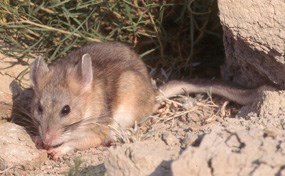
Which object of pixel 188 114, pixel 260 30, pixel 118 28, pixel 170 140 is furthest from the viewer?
pixel 118 28

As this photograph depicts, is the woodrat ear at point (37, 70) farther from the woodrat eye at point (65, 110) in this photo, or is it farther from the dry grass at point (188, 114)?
the dry grass at point (188, 114)

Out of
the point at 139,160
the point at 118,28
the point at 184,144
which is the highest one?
the point at 139,160

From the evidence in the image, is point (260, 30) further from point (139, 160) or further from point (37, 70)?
point (37, 70)

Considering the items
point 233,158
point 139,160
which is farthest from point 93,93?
point 233,158

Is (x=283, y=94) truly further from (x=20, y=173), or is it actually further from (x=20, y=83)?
(x=20, y=83)

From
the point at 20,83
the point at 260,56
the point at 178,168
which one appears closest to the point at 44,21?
the point at 20,83

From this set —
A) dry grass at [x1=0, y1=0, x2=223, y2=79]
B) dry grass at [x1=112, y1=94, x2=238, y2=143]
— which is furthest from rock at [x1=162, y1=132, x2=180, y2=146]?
dry grass at [x1=0, y1=0, x2=223, y2=79]

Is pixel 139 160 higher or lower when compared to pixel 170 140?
higher
